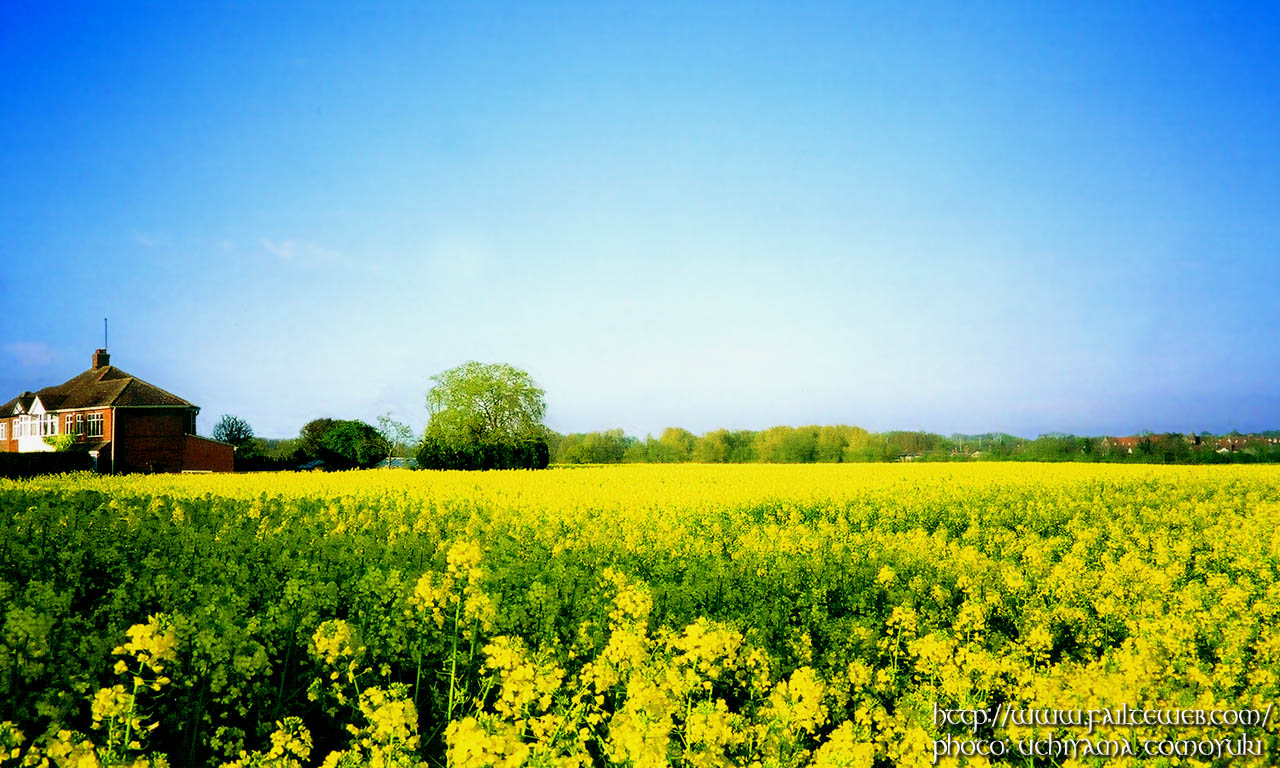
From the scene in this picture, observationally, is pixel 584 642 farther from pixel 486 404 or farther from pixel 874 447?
pixel 874 447

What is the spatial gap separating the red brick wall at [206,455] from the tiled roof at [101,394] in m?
2.75

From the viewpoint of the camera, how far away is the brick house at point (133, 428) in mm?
50812

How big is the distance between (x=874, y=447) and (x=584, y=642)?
61.8m

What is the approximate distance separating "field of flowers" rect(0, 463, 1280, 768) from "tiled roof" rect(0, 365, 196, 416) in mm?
47197

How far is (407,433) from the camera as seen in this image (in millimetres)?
53625

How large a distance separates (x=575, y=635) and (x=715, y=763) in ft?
9.22

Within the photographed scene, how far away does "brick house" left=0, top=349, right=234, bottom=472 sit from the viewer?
50.8 metres

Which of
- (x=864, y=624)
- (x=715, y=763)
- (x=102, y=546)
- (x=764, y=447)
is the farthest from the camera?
(x=764, y=447)

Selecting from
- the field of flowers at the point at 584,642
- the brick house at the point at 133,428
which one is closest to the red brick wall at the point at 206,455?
the brick house at the point at 133,428

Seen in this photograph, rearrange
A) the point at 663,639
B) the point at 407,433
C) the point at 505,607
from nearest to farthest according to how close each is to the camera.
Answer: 1. the point at 663,639
2. the point at 505,607
3. the point at 407,433

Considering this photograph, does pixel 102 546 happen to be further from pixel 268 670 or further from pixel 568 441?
pixel 568 441

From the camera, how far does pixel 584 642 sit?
5.85 m

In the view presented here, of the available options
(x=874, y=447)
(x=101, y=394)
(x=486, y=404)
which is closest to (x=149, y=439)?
(x=101, y=394)

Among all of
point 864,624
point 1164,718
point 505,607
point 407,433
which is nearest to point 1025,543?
point 864,624
